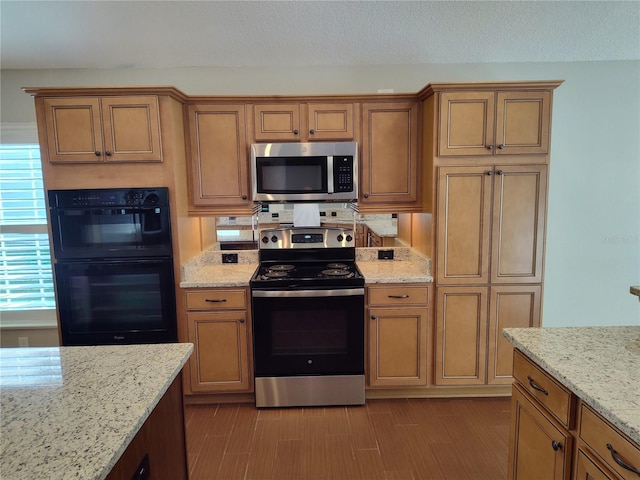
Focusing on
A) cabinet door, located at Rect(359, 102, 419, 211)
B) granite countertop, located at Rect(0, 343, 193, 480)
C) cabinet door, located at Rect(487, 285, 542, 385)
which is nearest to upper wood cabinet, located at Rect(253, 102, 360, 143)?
cabinet door, located at Rect(359, 102, 419, 211)

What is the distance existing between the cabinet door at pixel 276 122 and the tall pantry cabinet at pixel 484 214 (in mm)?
930

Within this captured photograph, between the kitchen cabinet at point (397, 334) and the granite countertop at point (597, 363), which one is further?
the kitchen cabinet at point (397, 334)

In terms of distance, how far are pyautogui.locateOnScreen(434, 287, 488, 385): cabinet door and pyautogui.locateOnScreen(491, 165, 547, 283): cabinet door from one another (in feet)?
0.75

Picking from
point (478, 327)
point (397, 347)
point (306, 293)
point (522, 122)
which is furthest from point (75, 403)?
point (522, 122)

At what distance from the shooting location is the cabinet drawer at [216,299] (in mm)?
2514

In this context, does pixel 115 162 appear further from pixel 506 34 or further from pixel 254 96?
pixel 506 34

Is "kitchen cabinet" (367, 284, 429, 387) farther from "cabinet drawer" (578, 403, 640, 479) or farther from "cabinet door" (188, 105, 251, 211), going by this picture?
"cabinet drawer" (578, 403, 640, 479)

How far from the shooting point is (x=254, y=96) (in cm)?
263

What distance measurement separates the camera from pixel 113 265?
8.02 ft

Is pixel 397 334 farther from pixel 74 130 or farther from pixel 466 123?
pixel 74 130

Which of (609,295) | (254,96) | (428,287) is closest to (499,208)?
(428,287)

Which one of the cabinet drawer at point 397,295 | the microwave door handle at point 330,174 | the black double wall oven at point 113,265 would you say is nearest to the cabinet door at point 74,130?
the black double wall oven at point 113,265

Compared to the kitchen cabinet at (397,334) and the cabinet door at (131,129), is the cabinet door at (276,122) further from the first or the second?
the kitchen cabinet at (397,334)

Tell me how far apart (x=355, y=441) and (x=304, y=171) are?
181 cm
